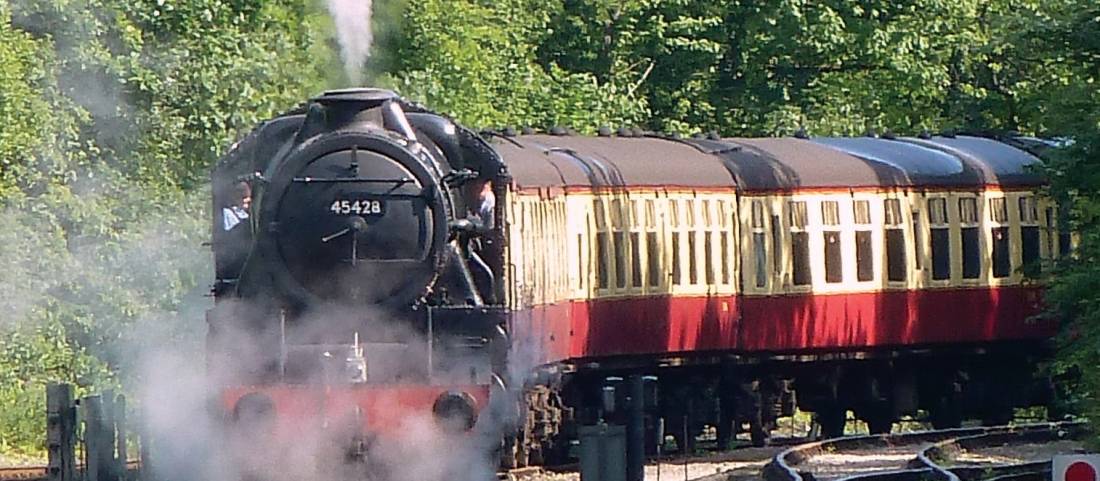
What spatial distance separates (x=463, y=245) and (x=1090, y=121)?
16.1 feet

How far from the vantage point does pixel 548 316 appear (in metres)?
17.1

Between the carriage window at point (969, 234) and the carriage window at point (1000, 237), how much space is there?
0.18 metres

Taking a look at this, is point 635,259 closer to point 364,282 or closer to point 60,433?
point 60,433


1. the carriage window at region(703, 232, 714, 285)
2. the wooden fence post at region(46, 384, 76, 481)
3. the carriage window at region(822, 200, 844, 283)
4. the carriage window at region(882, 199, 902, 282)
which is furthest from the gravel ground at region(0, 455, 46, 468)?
the carriage window at region(882, 199, 902, 282)

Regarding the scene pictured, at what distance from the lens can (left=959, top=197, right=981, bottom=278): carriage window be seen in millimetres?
22469

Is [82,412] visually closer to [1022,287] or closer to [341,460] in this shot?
[341,460]

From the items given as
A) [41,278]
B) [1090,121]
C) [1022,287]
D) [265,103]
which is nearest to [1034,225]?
[1022,287]

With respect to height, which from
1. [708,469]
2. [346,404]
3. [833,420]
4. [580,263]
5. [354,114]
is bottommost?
[708,469]

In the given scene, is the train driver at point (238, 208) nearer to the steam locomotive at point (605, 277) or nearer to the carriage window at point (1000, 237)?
the steam locomotive at point (605, 277)

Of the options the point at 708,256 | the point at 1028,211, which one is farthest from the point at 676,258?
the point at 1028,211

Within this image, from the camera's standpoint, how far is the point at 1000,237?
2267 centimetres

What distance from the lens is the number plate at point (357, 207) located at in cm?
1381

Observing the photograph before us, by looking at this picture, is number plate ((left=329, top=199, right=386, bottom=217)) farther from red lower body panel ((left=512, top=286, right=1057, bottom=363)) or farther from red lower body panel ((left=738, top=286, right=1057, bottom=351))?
red lower body panel ((left=738, top=286, right=1057, bottom=351))

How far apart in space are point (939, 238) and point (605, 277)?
441 centimetres
